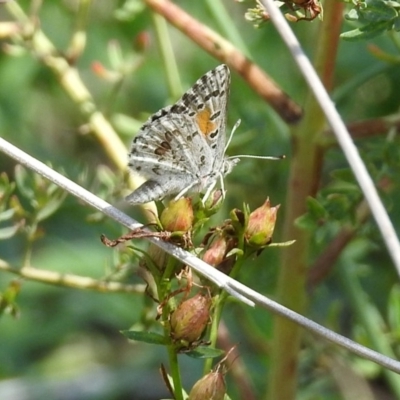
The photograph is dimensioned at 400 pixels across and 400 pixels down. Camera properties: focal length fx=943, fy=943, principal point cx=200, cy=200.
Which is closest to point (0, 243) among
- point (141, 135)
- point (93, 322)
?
point (93, 322)

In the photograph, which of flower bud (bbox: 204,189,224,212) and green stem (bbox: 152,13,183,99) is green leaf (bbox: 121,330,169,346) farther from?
green stem (bbox: 152,13,183,99)

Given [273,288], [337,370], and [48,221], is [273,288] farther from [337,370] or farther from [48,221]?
[48,221]

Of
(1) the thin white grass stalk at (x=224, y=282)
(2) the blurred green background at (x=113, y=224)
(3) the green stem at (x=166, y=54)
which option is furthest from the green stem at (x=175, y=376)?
(3) the green stem at (x=166, y=54)

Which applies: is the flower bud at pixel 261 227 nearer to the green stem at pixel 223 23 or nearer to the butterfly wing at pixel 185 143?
the butterfly wing at pixel 185 143

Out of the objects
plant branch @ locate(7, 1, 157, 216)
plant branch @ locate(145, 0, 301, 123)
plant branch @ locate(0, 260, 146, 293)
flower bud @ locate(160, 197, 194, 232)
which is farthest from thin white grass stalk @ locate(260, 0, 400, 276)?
plant branch @ locate(7, 1, 157, 216)

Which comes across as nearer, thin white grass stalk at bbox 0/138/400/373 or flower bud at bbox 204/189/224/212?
thin white grass stalk at bbox 0/138/400/373

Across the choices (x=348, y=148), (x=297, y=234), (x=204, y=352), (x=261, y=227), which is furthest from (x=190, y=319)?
(x=297, y=234)

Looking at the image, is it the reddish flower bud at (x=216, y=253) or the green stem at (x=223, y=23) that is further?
the green stem at (x=223, y=23)
